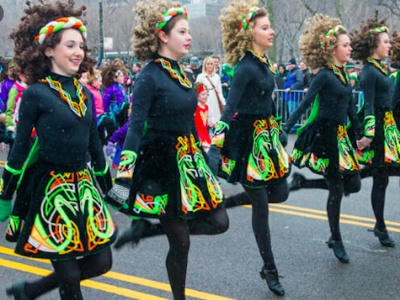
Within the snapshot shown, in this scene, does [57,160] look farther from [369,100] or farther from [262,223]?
[369,100]

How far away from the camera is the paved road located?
5.01 m

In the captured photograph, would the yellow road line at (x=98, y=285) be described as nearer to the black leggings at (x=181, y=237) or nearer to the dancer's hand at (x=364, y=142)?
the black leggings at (x=181, y=237)

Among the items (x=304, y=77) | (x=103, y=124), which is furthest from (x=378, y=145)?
(x=304, y=77)

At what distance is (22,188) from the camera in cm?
384

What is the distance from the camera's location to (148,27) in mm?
4344

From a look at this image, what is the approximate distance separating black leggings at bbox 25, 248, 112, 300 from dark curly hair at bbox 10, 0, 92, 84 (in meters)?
1.10

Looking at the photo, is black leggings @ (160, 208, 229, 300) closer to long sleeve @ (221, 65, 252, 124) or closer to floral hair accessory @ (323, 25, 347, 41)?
long sleeve @ (221, 65, 252, 124)

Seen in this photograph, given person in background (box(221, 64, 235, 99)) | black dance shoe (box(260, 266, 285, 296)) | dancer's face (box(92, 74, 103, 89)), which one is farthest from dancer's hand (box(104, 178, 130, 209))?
person in background (box(221, 64, 235, 99))

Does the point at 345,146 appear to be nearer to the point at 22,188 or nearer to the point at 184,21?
the point at 184,21

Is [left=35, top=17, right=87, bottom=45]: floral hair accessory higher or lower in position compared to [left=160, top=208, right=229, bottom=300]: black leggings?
higher

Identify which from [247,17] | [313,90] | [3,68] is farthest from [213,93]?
[247,17]

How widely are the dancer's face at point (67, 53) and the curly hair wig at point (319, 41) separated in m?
2.61

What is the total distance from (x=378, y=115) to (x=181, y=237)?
2.84 metres

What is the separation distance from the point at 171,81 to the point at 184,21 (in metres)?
0.45
